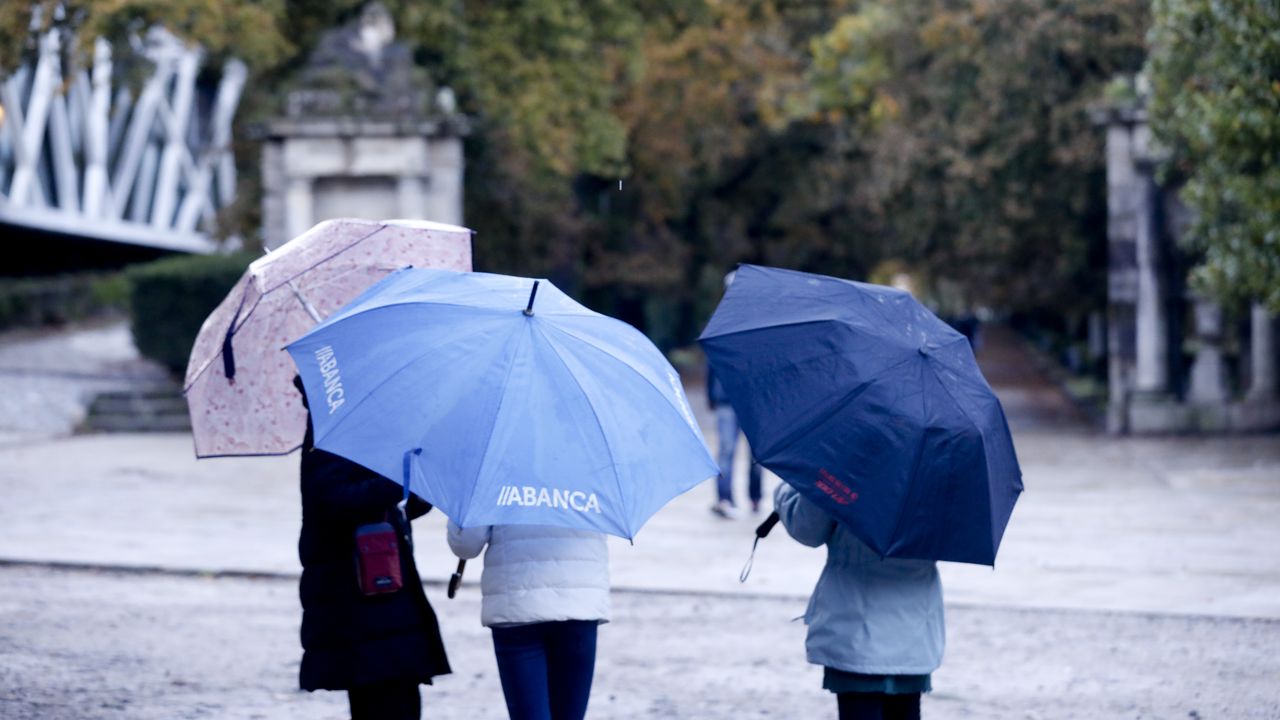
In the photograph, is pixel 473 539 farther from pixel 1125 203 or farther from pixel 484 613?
pixel 1125 203

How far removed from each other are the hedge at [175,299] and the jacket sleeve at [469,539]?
20.4 metres

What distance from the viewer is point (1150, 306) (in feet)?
78.9

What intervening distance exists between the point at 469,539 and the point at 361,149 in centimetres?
Answer: 1835

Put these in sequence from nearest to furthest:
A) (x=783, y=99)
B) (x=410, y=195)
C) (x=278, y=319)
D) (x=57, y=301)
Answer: (x=278, y=319), (x=410, y=195), (x=783, y=99), (x=57, y=301)

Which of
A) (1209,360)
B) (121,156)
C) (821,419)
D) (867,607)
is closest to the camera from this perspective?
(821,419)

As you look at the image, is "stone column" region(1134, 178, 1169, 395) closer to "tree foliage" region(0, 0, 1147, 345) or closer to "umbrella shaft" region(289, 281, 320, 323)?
"tree foliage" region(0, 0, 1147, 345)

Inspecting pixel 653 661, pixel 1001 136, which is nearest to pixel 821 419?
pixel 653 661

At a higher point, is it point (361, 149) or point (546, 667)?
point (361, 149)

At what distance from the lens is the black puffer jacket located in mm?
5199

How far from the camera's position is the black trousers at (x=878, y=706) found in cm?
526

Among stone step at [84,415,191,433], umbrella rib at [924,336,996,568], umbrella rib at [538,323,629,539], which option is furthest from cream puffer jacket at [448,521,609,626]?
stone step at [84,415,191,433]

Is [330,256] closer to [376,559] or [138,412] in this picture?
[376,559]

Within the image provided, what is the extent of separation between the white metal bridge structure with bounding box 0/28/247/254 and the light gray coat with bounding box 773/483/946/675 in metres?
36.7

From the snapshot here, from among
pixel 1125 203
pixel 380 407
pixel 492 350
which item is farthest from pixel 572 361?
pixel 1125 203
